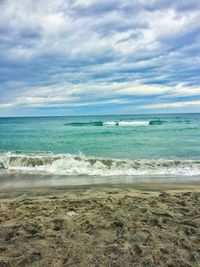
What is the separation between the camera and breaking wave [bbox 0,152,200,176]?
1061 cm

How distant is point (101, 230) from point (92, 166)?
7491mm

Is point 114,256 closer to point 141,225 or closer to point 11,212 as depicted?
point 141,225

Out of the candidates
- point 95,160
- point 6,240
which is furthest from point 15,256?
point 95,160

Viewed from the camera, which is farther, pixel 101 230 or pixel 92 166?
pixel 92 166

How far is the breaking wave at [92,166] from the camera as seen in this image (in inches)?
418

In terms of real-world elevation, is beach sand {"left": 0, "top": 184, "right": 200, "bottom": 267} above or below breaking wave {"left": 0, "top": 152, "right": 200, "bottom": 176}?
A: above

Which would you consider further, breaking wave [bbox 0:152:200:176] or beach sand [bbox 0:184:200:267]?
breaking wave [bbox 0:152:200:176]

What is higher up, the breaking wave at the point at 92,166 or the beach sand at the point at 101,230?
the beach sand at the point at 101,230

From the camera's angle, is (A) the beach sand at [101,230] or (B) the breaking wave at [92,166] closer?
(A) the beach sand at [101,230]

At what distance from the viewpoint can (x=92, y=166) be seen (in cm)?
1205

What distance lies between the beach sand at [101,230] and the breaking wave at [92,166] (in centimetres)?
369

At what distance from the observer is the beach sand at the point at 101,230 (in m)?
3.64

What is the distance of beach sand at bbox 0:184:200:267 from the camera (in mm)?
3643

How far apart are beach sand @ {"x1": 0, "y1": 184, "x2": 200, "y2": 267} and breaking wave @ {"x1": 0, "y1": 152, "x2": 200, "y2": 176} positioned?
3.69 meters
